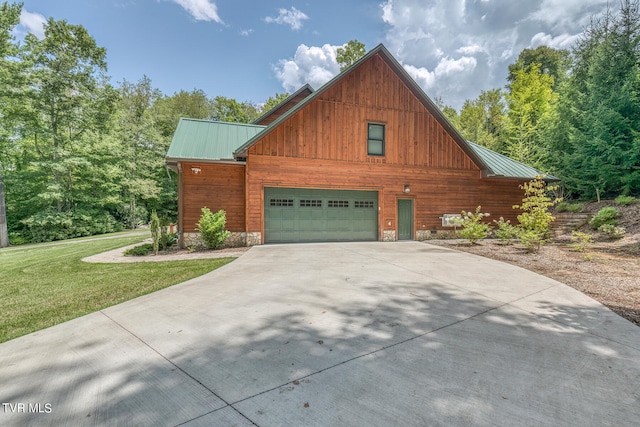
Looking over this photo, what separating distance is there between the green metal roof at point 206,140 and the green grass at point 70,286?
4.52 m

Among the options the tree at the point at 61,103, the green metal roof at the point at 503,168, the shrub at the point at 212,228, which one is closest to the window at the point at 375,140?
the green metal roof at the point at 503,168

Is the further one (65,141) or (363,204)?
(65,141)

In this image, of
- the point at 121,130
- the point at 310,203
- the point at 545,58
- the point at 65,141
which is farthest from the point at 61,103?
the point at 545,58

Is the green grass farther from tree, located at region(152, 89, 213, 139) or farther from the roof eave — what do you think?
tree, located at region(152, 89, 213, 139)

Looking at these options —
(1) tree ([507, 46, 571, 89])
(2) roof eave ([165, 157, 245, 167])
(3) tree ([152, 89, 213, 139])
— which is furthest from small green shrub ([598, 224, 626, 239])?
(3) tree ([152, 89, 213, 139])

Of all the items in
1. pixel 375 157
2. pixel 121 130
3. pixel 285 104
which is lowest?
pixel 375 157

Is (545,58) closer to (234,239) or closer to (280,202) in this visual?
(280,202)

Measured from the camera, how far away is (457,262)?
706 centimetres

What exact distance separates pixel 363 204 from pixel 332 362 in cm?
967

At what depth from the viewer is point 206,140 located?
1150cm

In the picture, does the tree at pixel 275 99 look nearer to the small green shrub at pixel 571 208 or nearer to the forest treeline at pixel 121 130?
the forest treeline at pixel 121 130

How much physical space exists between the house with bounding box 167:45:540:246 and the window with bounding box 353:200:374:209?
4 cm

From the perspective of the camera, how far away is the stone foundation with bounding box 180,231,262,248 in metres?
10.2

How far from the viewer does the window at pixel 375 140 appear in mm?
11695
